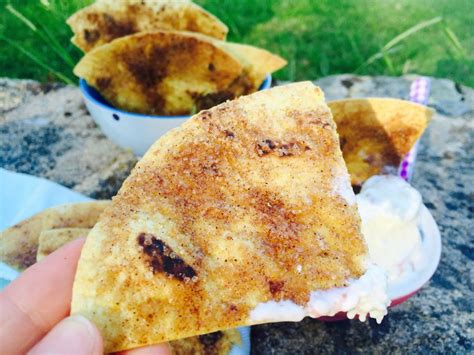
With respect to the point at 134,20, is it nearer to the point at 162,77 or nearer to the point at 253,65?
the point at 162,77

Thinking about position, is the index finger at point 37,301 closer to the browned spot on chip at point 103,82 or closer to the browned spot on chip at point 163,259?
the browned spot on chip at point 163,259

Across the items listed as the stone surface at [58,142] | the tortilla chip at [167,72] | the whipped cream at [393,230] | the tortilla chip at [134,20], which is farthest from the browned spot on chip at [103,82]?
the whipped cream at [393,230]

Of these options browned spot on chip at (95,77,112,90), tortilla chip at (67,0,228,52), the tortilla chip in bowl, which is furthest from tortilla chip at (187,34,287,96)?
browned spot on chip at (95,77,112,90)

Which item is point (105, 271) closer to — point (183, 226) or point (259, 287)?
point (183, 226)

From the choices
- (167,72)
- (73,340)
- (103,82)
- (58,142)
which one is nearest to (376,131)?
(167,72)

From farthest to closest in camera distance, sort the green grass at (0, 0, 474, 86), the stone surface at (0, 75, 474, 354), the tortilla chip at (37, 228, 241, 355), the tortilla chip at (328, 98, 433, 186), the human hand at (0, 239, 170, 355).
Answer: the green grass at (0, 0, 474, 86) < the tortilla chip at (328, 98, 433, 186) < the stone surface at (0, 75, 474, 354) < the tortilla chip at (37, 228, 241, 355) < the human hand at (0, 239, 170, 355)

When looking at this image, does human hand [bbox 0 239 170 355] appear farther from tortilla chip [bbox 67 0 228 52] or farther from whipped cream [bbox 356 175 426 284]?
tortilla chip [bbox 67 0 228 52]

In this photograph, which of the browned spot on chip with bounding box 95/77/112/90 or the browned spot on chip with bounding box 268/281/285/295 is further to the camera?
the browned spot on chip with bounding box 95/77/112/90
